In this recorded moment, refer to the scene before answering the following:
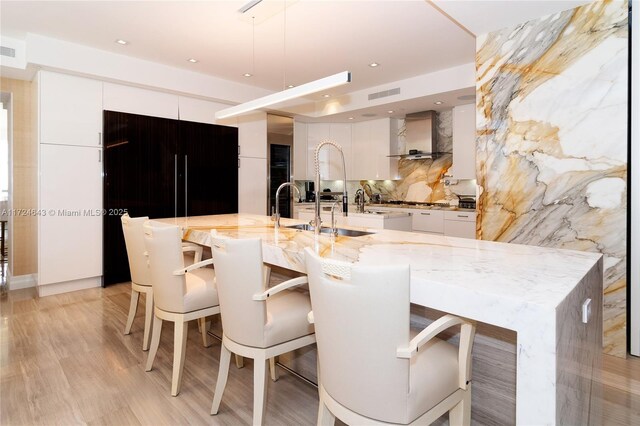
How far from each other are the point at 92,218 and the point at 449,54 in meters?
4.60

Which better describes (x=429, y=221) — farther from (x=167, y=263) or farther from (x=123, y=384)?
(x=123, y=384)

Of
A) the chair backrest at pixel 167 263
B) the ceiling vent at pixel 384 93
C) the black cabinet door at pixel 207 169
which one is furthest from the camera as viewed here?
the ceiling vent at pixel 384 93

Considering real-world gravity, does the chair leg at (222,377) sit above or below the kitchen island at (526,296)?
below

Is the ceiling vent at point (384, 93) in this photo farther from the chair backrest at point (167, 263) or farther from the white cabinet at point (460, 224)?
the chair backrest at point (167, 263)

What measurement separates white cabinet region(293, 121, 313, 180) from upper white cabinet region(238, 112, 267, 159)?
0.81 meters

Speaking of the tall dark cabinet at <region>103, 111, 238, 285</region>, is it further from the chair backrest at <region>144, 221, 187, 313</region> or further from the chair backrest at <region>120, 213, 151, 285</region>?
the chair backrest at <region>144, 221, 187, 313</region>

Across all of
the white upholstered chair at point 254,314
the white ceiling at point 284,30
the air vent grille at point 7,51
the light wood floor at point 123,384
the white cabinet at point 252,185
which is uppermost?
the white ceiling at point 284,30

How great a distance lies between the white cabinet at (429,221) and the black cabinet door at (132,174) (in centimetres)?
358

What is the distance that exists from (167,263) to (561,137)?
119 inches

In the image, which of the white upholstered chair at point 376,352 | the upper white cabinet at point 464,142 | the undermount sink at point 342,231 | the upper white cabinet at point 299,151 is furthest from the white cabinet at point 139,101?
the white upholstered chair at point 376,352

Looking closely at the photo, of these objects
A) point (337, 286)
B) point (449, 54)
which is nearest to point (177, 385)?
point (337, 286)

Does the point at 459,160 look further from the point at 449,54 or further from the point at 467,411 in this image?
the point at 467,411

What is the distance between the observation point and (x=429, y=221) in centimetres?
572

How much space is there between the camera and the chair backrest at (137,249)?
2667 mm
